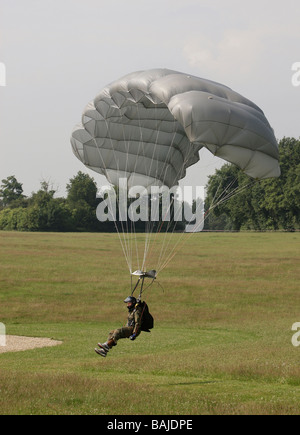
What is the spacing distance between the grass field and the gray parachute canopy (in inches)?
246

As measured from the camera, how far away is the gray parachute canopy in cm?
1495

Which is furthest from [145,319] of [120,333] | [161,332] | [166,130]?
[161,332]

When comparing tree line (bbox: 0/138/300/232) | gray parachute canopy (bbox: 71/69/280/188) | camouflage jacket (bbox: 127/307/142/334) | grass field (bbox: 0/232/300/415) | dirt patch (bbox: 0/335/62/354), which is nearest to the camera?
grass field (bbox: 0/232/300/415)

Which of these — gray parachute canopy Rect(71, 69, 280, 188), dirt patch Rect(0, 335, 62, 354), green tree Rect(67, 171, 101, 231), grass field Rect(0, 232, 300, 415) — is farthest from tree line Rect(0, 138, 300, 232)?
gray parachute canopy Rect(71, 69, 280, 188)

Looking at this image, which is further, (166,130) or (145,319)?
(166,130)

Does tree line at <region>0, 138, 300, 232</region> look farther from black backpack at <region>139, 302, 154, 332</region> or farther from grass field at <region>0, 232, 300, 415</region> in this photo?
black backpack at <region>139, 302, 154, 332</region>

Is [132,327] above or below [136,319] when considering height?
below

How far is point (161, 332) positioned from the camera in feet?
100

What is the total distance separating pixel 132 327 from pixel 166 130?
7967 millimetres

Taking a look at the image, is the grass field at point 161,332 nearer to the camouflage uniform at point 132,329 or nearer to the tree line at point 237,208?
the camouflage uniform at point 132,329

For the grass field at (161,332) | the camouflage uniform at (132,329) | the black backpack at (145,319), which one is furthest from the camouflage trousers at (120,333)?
the grass field at (161,332)

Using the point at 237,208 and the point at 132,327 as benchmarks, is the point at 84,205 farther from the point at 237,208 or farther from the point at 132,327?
the point at 132,327

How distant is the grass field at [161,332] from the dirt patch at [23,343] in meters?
0.86
